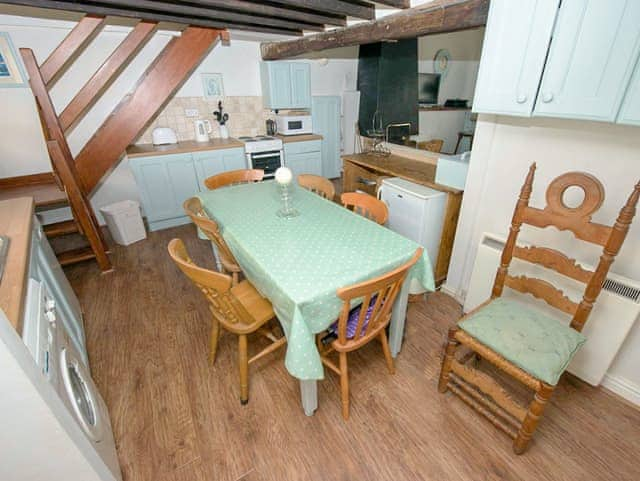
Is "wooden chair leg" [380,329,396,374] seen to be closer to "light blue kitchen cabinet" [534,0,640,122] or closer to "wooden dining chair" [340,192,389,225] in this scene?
"wooden dining chair" [340,192,389,225]

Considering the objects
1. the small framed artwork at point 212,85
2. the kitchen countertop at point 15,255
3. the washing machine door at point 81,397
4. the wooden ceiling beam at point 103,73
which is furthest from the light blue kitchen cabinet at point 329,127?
the washing machine door at point 81,397

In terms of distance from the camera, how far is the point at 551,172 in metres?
1.64

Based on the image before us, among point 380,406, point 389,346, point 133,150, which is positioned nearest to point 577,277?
point 389,346

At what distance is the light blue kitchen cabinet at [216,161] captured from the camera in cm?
363

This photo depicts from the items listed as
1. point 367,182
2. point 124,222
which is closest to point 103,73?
point 124,222

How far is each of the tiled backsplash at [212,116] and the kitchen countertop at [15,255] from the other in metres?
2.23

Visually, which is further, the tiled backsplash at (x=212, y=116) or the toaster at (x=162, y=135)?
the tiled backsplash at (x=212, y=116)

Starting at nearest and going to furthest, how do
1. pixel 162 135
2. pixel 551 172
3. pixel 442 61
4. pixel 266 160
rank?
pixel 551 172 < pixel 162 135 < pixel 266 160 < pixel 442 61

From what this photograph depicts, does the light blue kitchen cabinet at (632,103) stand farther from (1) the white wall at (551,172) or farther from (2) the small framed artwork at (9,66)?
(2) the small framed artwork at (9,66)

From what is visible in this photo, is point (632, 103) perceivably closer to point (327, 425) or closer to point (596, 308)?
point (596, 308)

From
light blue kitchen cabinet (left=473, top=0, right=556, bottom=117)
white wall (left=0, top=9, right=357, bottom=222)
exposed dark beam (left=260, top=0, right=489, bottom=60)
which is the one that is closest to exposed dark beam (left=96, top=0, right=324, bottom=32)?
exposed dark beam (left=260, top=0, right=489, bottom=60)

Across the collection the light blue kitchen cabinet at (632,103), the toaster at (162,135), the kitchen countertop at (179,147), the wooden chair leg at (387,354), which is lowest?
the wooden chair leg at (387,354)

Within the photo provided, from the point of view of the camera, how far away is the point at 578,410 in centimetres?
155

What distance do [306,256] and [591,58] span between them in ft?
4.68
